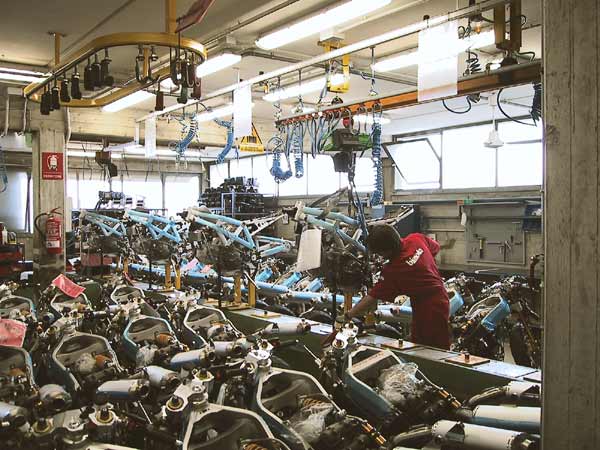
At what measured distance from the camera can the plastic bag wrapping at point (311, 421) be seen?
249cm

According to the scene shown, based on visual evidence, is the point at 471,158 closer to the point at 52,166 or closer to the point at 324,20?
the point at 324,20

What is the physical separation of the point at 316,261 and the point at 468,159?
7.90m

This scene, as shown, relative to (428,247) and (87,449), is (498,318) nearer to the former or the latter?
(428,247)

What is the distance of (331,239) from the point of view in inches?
182

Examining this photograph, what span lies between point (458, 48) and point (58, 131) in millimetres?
6588

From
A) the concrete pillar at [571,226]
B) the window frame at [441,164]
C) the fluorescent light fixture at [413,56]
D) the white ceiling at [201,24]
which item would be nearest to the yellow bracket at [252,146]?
the white ceiling at [201,24]

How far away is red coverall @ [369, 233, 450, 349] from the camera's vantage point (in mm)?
3973

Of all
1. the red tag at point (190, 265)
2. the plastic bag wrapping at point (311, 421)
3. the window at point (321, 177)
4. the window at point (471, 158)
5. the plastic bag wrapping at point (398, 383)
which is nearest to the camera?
the plastic bag wrapping at point (311, 421)

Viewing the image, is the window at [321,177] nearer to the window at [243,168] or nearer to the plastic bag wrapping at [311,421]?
the window at [243,168]

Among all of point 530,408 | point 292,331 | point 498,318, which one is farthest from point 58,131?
point 530,408

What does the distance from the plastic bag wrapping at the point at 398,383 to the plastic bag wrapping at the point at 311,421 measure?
315 mm

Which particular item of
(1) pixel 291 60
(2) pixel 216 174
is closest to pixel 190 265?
(1) pixel 291 60

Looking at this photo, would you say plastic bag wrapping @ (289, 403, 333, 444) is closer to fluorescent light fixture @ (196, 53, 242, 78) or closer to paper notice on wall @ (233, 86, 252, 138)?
paper notice on wall @ (233, 86, 252, 138)

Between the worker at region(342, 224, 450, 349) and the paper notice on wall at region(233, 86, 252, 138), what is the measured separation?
186 centimetres
